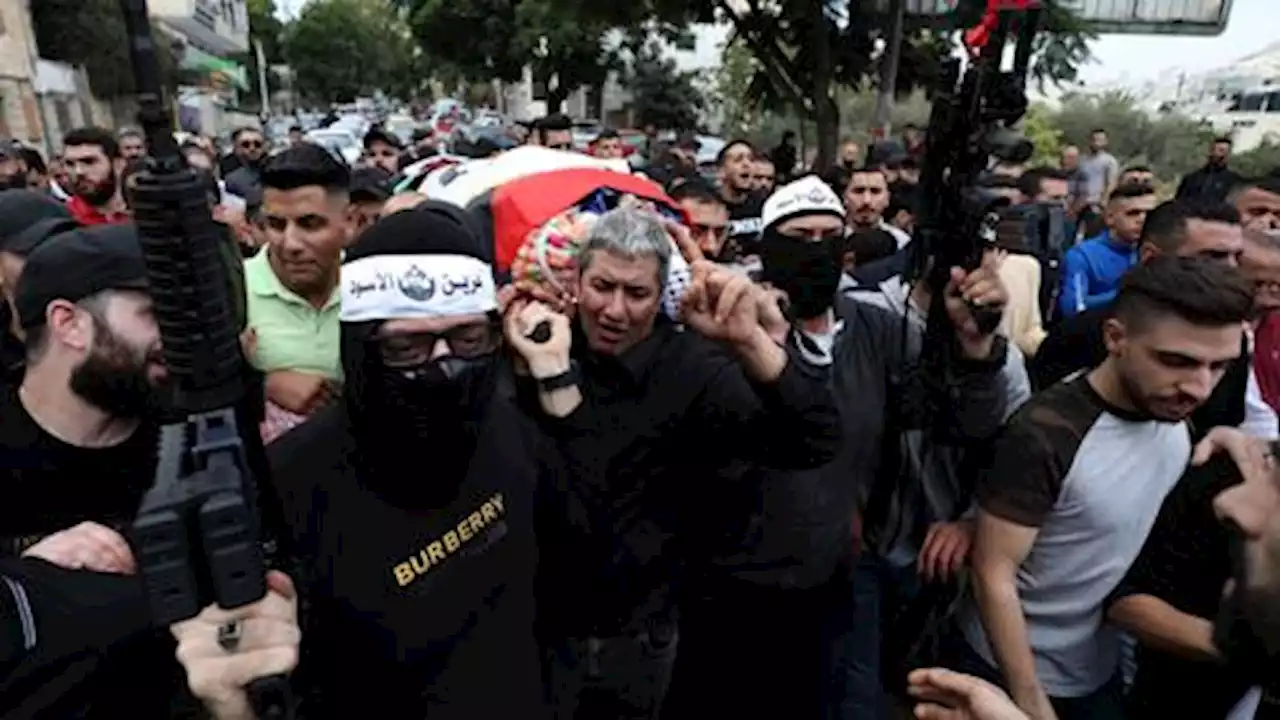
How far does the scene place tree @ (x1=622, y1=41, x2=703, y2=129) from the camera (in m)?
33.0

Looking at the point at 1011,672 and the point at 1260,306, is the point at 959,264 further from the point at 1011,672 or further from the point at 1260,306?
the point at 1260,306

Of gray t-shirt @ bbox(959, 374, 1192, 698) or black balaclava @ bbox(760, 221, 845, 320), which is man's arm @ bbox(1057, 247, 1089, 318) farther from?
gray t-shirt @ bbox(959, 374, 1192, 698)

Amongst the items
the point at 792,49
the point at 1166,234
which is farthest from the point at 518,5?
the point at 1166,234

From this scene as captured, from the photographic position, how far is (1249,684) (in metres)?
1.95

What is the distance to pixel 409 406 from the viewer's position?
188cm

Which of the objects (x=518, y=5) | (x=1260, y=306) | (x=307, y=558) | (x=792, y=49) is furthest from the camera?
(x=518, y=5)

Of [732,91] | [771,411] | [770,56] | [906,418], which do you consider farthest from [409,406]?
[732,91]

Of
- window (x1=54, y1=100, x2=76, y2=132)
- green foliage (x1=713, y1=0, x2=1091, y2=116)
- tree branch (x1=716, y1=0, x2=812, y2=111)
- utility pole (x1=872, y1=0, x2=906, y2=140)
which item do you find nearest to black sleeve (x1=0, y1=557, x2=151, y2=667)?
utility pole (x1=872, y1=0, x2=906, y2=140)

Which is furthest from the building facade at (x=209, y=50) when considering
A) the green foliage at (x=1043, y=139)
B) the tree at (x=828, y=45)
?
the green foliage at (x=1043, y=139)

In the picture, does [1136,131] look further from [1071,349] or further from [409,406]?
[409,406]

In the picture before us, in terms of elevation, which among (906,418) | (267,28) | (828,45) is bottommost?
(906,418)

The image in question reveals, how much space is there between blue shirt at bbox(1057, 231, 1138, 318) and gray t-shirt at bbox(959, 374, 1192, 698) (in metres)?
2.94

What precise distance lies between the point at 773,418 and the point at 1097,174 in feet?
35.0

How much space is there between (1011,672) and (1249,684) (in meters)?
0.51
